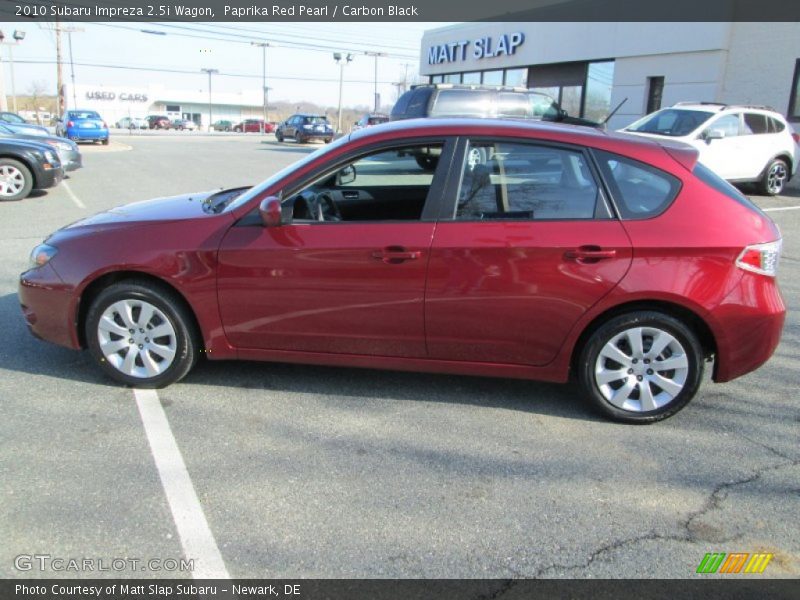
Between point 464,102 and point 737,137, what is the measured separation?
5.57 m

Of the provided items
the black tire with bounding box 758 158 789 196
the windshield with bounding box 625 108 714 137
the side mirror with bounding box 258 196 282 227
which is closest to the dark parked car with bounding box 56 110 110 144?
the windshield with bounding box 625 108 714 137

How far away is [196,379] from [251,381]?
370 mm

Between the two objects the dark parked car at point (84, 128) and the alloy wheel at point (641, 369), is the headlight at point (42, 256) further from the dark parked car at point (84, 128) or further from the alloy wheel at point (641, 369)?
the dark parked car at point (84, 128)

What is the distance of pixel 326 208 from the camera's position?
14.0 ft

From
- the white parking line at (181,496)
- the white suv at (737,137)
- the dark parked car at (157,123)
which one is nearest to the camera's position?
the white parking line at (181,496)

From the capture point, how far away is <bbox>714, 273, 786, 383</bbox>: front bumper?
141 inches

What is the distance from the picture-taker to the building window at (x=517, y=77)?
2550cm

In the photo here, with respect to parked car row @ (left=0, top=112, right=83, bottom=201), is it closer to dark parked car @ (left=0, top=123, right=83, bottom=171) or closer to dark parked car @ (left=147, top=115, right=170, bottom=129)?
dark parked car @ (left=0, top=123, right=83, bottom=171)

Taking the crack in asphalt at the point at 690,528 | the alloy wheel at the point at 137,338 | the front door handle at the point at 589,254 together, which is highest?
the front door handle at the point at 589,254

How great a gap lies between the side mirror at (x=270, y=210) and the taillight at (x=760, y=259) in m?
2.62

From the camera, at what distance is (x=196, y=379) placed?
4.24 metres

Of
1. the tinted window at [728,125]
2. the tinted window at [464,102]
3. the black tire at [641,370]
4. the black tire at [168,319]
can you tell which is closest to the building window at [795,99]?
the tinted window at [728,125]

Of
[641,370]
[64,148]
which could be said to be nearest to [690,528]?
[641,370]

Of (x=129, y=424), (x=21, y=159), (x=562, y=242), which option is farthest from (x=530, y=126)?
(x=21, y=159)
